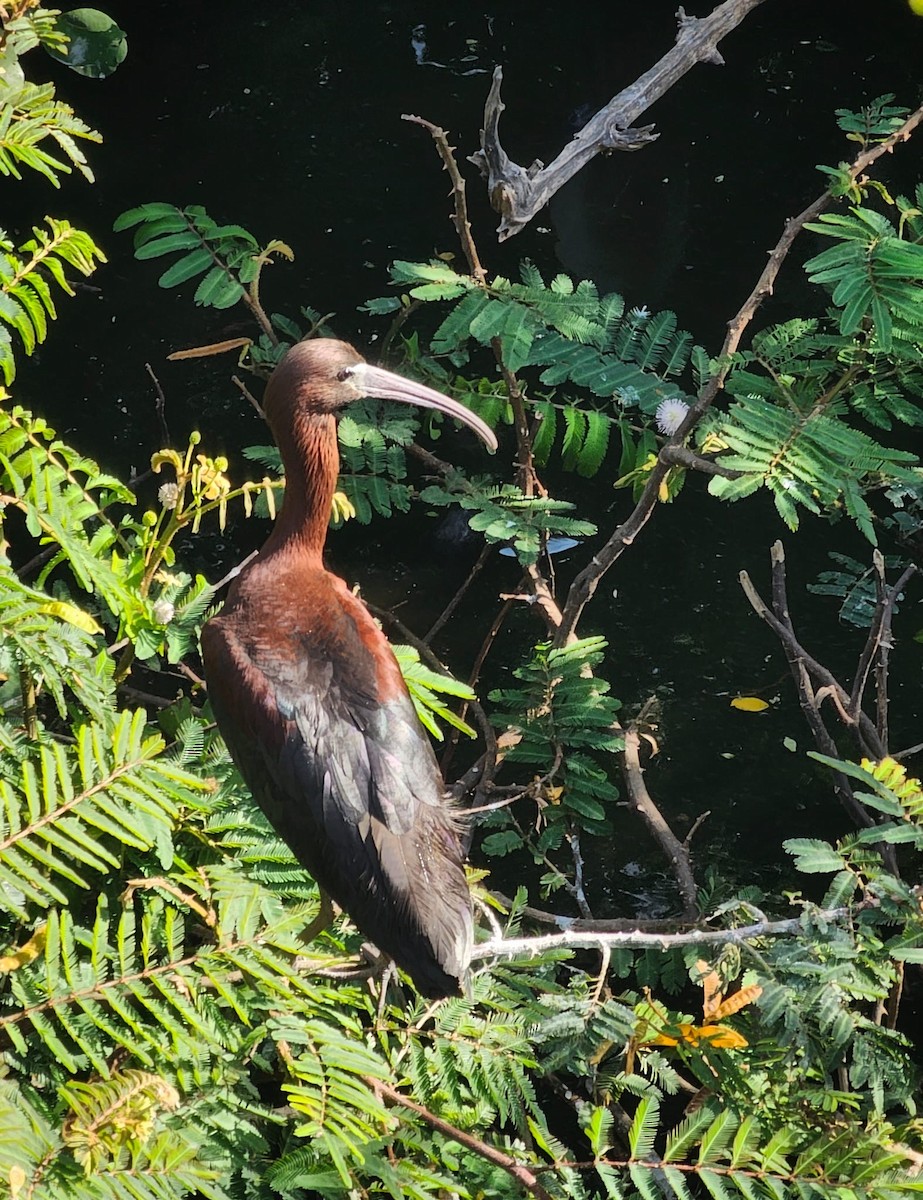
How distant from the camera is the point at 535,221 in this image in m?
5.85

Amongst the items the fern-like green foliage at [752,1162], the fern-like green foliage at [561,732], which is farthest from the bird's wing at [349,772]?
the fern-like green foliage at [561,732]

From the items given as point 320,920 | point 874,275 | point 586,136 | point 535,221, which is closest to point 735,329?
point 874,275

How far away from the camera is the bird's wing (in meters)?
2.68

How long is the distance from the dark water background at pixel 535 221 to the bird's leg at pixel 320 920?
56.0 inches

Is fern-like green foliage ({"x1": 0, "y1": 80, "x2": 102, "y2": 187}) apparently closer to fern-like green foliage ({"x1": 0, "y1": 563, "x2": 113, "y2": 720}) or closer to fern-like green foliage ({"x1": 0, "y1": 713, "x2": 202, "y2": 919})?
fern-like green foliage ({"x1": 0, "y1": 563, "x2": 113, "y2": 720})

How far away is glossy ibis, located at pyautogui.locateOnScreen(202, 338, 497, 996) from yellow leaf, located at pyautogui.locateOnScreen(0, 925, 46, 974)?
0.53m

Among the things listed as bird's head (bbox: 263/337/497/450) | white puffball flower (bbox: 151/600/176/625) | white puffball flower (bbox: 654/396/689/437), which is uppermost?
bird's head (bbox: 263/337/497/450)

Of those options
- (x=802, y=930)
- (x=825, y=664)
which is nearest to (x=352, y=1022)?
(x=802, y=930)

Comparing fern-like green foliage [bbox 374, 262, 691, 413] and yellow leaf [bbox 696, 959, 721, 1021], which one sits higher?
fern-like green foliage [bbox 374, 262, 691, 413]

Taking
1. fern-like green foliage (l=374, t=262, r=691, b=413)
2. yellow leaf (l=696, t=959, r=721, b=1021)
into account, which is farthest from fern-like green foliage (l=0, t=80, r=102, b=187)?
yellow leaf (l=696, t=959, r=721, b=1021)

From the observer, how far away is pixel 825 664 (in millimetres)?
4680

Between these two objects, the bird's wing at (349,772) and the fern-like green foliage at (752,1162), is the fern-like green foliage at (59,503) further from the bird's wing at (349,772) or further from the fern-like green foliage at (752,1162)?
the fern-like green foliage at (752,1162)

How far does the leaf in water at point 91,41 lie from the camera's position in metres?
4.05

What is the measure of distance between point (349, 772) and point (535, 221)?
3.72 m
